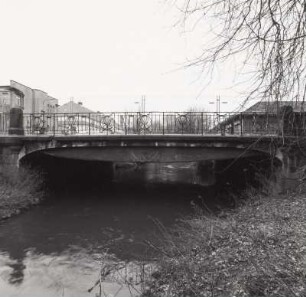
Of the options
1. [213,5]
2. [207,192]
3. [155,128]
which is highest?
[213,5]

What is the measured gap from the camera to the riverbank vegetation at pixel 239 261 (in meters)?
5.47

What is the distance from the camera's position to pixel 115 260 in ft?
28.8

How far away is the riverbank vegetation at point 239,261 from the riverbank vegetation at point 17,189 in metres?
7.50

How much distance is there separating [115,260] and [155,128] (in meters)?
9.64

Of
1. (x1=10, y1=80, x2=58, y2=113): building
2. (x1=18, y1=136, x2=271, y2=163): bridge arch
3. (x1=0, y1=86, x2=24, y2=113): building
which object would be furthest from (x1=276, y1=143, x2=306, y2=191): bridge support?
(x1=10, y1=80, x2=58, y2=113): building

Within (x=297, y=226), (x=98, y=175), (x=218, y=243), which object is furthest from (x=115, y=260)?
(x=98, y=175)

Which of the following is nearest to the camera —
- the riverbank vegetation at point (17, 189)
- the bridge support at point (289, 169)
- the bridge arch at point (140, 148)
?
the riverbank vegetation at point (17, 189)

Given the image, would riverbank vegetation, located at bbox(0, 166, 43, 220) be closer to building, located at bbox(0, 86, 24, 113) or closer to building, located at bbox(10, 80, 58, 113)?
building, located at bbox(0, 86, 24, 113)

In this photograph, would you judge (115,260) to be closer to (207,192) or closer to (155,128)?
(155,128)

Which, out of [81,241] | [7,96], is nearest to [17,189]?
[81,241]

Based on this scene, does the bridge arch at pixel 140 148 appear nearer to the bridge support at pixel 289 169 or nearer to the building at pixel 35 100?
the bridge support at pixel 289 169

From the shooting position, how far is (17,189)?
14.8 m

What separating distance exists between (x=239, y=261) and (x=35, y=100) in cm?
4633

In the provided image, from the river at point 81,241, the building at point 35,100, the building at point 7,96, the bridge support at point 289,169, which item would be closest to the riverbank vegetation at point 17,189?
the river at point 81,241
